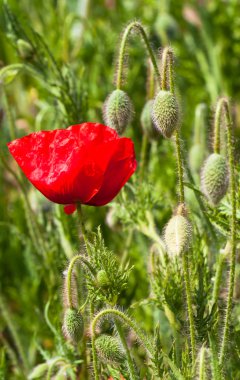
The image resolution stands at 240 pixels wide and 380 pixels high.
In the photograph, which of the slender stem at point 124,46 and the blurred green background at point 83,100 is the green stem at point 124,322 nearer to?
the blurred green background at point 83,100

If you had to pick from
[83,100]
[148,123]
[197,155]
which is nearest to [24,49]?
[83,100]

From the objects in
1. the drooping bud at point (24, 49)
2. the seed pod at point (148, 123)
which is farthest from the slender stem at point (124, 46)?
the drooping bud at point (24, 49)

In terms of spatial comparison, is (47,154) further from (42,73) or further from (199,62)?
(199,62)

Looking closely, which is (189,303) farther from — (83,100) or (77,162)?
(83,100)

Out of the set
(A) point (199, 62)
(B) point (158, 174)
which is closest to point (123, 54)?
(B) point (158, 174)

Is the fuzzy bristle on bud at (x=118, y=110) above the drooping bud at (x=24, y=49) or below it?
below
